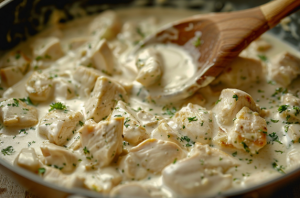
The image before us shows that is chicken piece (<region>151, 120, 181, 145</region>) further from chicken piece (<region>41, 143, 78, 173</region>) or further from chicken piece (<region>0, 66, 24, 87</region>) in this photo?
chicken piece (<region>0, 66, 24, 87</region>)

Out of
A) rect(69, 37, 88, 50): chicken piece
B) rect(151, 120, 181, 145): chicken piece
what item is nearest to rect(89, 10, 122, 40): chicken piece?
rect(69, 37, 88, 50): chicken piece

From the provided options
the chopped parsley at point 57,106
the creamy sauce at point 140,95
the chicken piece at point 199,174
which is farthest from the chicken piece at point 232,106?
the chopped parsley at point 57,106

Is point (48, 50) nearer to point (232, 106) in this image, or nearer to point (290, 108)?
point (232, 106)

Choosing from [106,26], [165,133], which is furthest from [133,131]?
[106,26]

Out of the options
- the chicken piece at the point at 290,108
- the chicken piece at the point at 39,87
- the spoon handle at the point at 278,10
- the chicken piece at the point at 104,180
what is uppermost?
the spoon handle at the point at 278,10

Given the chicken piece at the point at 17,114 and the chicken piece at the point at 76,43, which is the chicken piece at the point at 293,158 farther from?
the chicken piece at the point at 76,43

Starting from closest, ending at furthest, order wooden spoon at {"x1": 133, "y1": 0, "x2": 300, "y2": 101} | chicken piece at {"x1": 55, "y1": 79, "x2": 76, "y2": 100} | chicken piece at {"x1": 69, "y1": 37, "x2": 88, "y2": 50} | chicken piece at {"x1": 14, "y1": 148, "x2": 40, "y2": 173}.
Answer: chicken piece at {"x1": 14, "y1": 148, "x2": 40, "y2": 173}
wooden spoon at {"x1": 133, "y1": 0, "x2": 300, "y2": 101}
chicken piece at {"x1": 55, "y1": 79, "x2": 76, "y2": 100}
chicken piece at {"x1": 69, "y1": 37, "x2": 88, "y2": 50}

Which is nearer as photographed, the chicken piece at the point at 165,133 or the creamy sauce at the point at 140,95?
the creamy sauce at the point at 140,95
